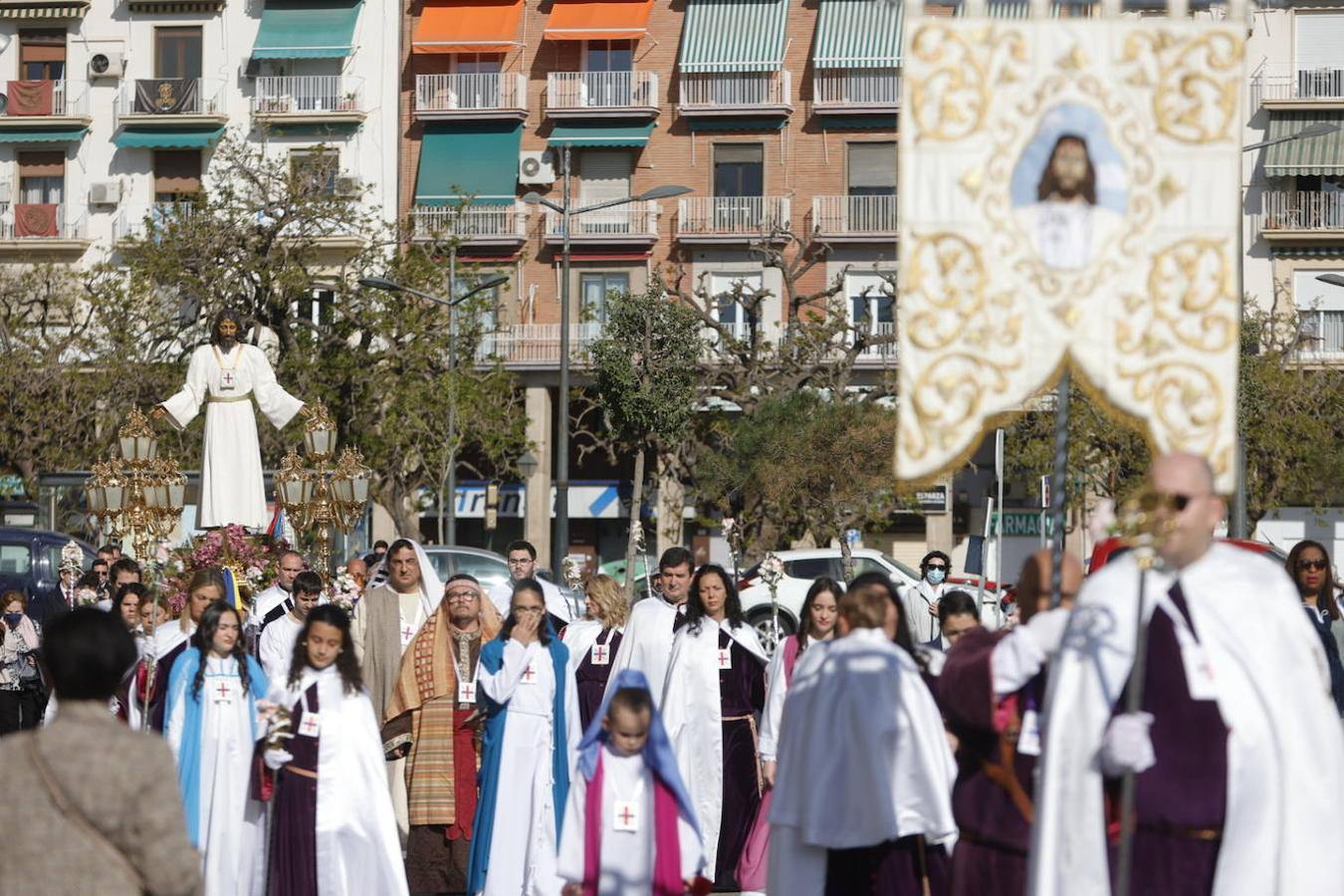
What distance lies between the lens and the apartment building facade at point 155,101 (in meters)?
46.4

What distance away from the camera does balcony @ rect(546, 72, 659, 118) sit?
45.8 metres

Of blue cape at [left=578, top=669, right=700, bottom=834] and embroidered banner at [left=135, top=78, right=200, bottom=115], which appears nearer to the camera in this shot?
blue cape at [left=578, top=669, right=700, bottom=834]

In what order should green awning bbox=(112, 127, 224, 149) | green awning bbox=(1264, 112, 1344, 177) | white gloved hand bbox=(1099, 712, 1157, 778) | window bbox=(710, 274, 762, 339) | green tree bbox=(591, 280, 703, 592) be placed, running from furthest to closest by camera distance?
green awning bbox=(112, 127, 224, 149) < window bbox=(710, 274, 762, 339) < green awning bbox=(1264, 112, 1344, 177) < green tree bbox=(591, 280, 703, 592) < white gloved hand bbox=(1099, 712, 1157, 778)

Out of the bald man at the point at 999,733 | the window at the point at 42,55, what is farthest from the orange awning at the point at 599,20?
the bald man at the point at 999,733

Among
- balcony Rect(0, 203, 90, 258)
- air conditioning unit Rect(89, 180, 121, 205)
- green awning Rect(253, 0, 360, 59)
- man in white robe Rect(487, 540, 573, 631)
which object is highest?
Result: green awning Rect(253, 0, 360, 59)

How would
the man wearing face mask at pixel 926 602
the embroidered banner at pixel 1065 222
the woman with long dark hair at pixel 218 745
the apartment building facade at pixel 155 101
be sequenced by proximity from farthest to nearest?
the apartment building facade at pixel 155 101
the man wearing face mask at pixel 926 602
the woman with long dark hair at pixel 218 745
the embroidered banner at pixel 1065 222

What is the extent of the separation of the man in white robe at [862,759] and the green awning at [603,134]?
3762 centimetres

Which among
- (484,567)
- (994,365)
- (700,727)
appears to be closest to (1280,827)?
(994,365)

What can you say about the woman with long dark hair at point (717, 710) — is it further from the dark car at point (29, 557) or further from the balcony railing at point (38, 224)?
the balcony railing at point (38, 224)

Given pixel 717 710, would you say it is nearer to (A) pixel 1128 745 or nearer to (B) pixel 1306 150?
(A) pixel 1128 745

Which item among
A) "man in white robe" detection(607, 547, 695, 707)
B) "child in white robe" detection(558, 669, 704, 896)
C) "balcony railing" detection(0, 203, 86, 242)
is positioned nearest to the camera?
"child in white robe" detection(558, 669, 704, 896)

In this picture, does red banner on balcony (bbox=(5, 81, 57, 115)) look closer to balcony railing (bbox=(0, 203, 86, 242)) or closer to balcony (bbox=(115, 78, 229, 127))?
balcony (bbox=(115, 78, 229, 127))

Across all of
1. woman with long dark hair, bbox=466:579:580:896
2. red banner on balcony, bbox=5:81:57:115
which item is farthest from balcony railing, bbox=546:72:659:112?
woman with long dark hair, bbox=466:579:580:896

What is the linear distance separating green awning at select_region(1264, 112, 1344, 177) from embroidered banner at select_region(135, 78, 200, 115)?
22012 millimetres
